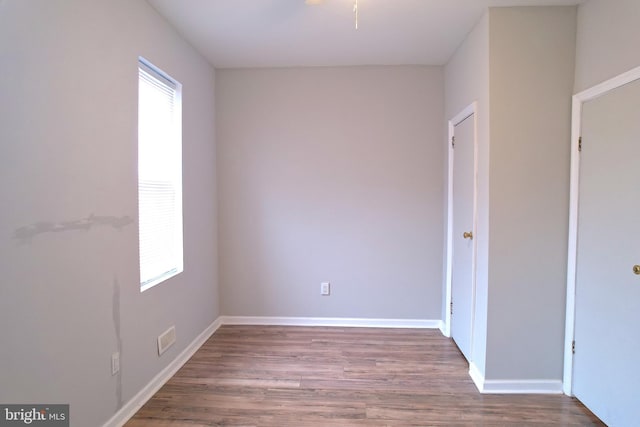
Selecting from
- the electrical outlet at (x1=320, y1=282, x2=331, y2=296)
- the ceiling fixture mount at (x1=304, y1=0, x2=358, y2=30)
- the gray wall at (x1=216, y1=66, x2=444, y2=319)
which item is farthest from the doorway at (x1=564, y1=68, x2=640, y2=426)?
the electrical outlet at (x1=320, y1=282, x2=331, y2=296)

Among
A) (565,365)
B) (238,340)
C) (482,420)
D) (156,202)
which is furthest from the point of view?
(238,340)

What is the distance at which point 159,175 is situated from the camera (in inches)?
95.5

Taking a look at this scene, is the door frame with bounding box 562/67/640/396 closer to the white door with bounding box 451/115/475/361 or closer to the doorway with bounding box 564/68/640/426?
the doorway with bounding box 564/68/640/426

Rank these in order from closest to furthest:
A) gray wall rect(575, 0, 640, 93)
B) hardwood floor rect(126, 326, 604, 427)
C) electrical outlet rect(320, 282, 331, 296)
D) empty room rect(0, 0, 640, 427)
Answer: empty room rect(0, 0, 640, 427) → gray wall rect(575, 0, 640, 93) → hardwood floor rect(126, 326, 604, 427) → electrical outlet rect(320, 282, 331, 296)

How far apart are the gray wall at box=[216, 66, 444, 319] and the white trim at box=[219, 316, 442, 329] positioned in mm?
59

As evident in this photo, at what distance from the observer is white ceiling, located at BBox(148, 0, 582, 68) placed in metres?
2.20

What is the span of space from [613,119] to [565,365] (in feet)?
5.29

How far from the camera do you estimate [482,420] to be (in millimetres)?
1983

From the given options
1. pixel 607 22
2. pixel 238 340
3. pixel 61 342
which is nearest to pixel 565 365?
pixel 607 22

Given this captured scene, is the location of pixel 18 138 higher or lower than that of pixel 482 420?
higher

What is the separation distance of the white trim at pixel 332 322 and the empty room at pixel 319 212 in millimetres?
21

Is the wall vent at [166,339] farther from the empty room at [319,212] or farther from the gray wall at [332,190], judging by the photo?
the gray wall at [332,190]

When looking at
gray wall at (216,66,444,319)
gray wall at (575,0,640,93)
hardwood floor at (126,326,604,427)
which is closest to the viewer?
gray wall at (575,0,640,93)

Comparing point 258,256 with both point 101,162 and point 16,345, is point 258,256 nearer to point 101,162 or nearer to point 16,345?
point 101,162
